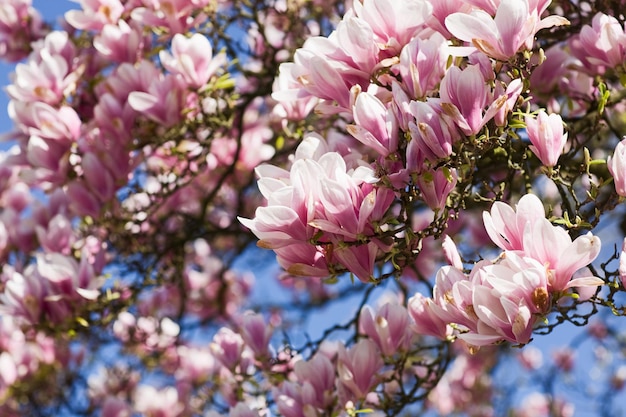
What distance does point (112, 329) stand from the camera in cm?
405

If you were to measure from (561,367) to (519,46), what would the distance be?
6.22 meters

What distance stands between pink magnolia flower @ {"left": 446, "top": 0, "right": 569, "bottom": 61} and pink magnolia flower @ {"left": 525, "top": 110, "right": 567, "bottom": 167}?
0.15 meters

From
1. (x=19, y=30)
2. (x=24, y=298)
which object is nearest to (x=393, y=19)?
(x=24, y=298)

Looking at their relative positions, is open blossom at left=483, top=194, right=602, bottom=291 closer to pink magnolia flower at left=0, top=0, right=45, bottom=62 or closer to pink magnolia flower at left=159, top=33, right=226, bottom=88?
pink magnolia flower at left=159, top=33, right=226, bottom=88

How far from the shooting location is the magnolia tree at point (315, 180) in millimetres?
1560

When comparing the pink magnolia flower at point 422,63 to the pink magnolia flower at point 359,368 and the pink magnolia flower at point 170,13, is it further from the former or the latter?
the pink magnolia flower at point 170,13

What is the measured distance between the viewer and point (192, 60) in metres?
2.51

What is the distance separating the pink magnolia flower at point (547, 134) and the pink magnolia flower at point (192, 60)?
4.08 ft

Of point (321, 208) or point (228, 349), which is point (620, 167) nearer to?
point (321, 208)

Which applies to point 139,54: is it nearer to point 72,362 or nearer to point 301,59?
point 301,59

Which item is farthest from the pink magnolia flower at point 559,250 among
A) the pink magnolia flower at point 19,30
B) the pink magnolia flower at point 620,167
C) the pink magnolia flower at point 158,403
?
the pink magnolia flower at point 158,403

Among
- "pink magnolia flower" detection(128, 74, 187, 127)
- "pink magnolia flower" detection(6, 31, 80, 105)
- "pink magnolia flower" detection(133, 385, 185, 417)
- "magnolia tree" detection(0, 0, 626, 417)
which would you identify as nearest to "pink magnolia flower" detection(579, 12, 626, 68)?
"magnolia tree" detection(0, 0, 626, 417)

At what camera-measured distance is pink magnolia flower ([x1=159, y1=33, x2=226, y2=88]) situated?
2.48 metres

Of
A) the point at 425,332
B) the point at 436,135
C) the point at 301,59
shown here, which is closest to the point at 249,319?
the point at 425,332
